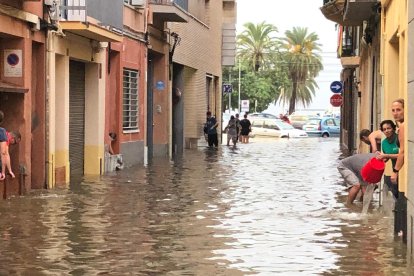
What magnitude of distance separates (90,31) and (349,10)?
6117 millimetres

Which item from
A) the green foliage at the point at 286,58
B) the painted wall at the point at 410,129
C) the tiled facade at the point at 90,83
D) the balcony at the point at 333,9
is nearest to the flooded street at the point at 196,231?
the painted wall at the point at 410,129

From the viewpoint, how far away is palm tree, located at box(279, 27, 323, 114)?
341 ft

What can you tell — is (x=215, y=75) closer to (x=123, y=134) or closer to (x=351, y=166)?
(x=123, y=134)

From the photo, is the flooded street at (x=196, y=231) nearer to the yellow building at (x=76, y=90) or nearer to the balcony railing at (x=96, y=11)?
the yellow building at (x=76, y=90)

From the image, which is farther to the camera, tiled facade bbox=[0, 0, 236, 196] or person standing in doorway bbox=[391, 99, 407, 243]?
tiled facade bbox=[0, 0, 236, 196]

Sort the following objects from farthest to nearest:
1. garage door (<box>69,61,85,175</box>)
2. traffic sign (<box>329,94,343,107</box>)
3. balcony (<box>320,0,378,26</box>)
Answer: traffic sign (<box>329,94,343,107</box>) → garage door (<box>69,61,85,175</box>) → balcony (<box>320,0,378,26</box>)

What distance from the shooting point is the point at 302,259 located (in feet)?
37.9

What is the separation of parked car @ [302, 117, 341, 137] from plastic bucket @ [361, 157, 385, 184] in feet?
190

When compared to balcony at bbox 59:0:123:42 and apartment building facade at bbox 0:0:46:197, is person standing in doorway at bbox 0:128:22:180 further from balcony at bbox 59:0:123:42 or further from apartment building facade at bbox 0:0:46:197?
balcony at bbox 59:0:123:42

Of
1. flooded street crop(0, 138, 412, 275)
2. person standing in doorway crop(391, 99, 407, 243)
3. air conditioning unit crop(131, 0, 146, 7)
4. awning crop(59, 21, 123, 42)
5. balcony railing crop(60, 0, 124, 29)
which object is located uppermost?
air conditioning unit crop(131, 0, 146, 7)

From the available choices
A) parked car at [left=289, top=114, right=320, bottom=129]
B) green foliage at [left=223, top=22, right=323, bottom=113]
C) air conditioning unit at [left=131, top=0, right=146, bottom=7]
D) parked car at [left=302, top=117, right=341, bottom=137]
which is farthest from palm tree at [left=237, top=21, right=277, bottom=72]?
air conditioning unit at [left=131, top=0, right=146, bottom=7]

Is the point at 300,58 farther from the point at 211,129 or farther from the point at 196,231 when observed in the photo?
the point at 196,231

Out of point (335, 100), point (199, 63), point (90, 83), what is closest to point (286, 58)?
point (335, 100)

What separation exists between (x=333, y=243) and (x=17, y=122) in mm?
9561
